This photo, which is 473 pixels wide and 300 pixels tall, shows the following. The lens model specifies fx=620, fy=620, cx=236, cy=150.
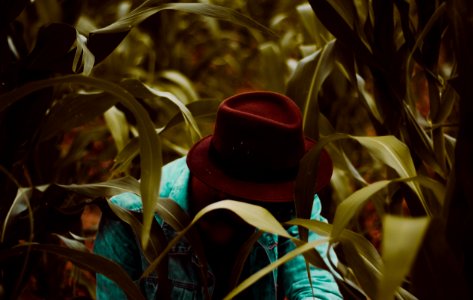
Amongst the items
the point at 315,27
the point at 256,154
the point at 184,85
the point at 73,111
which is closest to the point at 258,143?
the point at 256,154

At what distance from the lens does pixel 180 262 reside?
954 millimetres

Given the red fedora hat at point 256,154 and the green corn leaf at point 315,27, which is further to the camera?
the green corn leaf at point 315,27

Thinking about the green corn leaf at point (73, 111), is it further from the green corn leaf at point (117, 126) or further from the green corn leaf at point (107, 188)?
the green corn leaf at point (117, 126)

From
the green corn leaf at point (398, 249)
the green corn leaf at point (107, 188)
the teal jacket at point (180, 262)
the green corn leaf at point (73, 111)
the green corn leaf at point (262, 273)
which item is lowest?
the teal jacket at point (180, 262)

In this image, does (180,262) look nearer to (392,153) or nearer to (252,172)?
(252,172)

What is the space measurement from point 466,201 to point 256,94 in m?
0.38

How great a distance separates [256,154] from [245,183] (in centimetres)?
4

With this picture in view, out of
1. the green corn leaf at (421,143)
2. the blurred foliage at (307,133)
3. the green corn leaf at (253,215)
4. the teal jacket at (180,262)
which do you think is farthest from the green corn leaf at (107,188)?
the green corn leaf at (421,143)

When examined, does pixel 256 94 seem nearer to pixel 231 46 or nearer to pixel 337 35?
pixel 337 35

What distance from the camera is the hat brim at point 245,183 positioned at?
78 centimetres

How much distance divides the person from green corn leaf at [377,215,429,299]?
326 millimetres

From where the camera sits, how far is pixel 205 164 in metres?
0.84

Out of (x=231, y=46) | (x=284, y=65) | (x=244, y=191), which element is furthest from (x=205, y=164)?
(x=231, y=46)

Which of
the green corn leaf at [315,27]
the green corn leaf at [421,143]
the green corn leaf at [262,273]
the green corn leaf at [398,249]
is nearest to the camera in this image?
the green corn leaf at [398,249]
